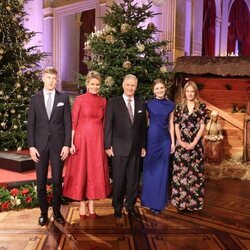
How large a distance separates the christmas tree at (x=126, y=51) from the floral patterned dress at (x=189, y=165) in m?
1.06

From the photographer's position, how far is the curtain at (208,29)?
41.8 feet

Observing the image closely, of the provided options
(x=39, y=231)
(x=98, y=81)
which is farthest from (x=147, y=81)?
(x=39, y=231)

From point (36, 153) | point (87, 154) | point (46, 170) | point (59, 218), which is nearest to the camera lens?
point (36, 153)

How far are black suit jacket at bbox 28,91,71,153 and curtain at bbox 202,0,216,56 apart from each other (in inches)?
388

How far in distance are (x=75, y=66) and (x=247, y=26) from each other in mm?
7514

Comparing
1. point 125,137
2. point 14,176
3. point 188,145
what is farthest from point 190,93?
point 14,176

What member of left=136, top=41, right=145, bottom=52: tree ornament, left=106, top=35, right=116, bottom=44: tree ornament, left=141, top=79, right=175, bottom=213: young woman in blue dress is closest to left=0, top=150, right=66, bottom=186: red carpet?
left=141, top=79, right=175, bottom=213: young woman in blue dress

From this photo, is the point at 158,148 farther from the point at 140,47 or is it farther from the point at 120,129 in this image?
the point at 140,47

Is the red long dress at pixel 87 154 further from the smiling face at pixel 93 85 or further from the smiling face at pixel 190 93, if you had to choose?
the smiling face at pixel 190 93

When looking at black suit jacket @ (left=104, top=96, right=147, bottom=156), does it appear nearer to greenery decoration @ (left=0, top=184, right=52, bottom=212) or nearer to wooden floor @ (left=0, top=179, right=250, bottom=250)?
wooden floor @ (left=0, top=179, right=250, bottom=250)

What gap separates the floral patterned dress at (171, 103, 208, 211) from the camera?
4414 mm

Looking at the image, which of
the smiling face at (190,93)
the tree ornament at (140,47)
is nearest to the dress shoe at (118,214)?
the smiling face at (190,93)

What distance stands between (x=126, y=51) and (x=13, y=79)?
242cm

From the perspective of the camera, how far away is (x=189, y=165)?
4.44 meters
